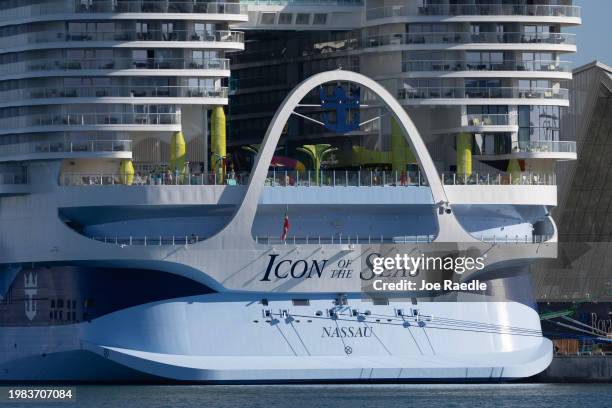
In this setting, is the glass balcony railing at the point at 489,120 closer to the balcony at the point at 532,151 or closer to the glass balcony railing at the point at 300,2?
the balcony at the point at 532,151

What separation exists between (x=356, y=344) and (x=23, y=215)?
10.4 meters

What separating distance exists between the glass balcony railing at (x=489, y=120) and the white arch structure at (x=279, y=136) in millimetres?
2871

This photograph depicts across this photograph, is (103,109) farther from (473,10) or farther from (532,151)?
(532,151)

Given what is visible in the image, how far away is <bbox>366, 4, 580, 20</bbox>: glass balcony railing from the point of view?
79812 millimetres

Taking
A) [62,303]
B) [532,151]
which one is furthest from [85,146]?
[532,151]

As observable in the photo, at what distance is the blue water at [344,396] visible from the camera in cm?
6994

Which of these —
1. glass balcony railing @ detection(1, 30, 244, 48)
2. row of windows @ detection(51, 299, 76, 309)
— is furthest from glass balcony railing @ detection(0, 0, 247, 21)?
row of windows @ detection(51, 299, 76, 309)

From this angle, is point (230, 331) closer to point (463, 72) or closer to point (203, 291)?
point (203, 291)

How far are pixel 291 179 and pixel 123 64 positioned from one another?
5.82m

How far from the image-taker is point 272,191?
249 ft

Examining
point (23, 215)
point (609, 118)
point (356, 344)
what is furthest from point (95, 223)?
point (609, 118)

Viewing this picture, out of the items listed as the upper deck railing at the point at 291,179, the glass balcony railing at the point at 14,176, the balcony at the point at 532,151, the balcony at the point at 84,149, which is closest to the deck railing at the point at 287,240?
the upper deck railing at the point at 291,179

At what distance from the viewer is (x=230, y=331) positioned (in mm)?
74938

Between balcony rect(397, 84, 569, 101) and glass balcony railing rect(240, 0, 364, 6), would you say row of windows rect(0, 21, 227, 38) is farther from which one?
balcony rect(397, 84, 569, 101)
